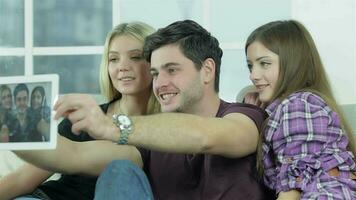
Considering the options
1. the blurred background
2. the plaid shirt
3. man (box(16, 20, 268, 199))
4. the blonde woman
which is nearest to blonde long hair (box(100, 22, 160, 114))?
the blonde woman

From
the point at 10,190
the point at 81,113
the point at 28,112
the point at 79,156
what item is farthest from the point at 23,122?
the point at 10,190

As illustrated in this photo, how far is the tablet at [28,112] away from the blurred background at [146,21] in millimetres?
1844

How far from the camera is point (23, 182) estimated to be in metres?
1.81

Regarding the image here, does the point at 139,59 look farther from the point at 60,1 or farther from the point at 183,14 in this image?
the point at 60,1

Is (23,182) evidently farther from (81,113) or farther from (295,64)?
(295,64)

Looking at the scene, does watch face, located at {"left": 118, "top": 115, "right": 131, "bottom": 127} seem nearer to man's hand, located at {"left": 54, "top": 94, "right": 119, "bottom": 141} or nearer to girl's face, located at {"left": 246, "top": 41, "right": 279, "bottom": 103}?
man's hand, located at {"left": 54, "top": 94, "right": 119, "bottom": 141}

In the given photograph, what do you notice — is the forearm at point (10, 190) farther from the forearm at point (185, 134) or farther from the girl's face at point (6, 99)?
the forearm at point (185, 134)

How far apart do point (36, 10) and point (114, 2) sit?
45 cm

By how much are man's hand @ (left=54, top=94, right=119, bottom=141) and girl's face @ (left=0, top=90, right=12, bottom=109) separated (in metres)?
0.13

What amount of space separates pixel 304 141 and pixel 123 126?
50 centimetres

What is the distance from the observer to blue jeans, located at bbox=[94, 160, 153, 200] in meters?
1.30

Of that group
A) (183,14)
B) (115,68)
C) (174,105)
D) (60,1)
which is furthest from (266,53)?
(60,1)

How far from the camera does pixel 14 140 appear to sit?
1.25m

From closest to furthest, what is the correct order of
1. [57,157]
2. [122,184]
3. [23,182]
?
[122,184]
[57,157]
[23,182]
